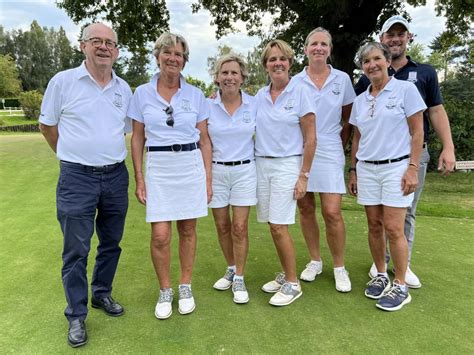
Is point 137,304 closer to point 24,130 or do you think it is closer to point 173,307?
point 173,307

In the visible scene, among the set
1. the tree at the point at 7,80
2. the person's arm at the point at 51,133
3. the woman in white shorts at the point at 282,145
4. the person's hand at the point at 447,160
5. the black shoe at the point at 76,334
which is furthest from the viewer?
the tree at the point at 7,80

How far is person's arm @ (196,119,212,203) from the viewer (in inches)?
124

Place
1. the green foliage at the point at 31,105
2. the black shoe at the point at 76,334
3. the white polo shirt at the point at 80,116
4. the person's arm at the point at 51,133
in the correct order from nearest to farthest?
1. the black shoe at the point at 76,334
2. the white polo shirt at the point at 80,116
3. the person's arm at the point at 51,133
4. the green foliage at the point at 31,105

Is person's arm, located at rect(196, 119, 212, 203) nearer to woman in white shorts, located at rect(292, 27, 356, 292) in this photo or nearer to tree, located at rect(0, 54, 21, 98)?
woman in white shorts, located at rect(292, 27, 356, 292)

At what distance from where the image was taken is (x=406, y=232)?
373 cm

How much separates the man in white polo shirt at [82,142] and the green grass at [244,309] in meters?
0.37

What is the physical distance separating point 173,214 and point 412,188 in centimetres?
185

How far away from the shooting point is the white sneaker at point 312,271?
3.69m

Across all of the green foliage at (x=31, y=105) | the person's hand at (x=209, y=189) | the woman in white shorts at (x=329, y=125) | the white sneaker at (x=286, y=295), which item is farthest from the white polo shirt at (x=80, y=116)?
the green foliage at (x=31, y=105)

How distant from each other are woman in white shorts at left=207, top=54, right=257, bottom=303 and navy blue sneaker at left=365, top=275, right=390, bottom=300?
1.04 metres

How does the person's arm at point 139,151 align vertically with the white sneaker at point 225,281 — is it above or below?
above

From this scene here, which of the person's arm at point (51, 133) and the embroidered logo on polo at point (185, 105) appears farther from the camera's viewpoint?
the embroidered logo on polo at point (185, 105)

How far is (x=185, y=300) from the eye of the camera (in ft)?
10.3

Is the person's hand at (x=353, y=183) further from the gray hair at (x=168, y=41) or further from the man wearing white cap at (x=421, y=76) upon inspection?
the gray hair at (x=168, y=41)
